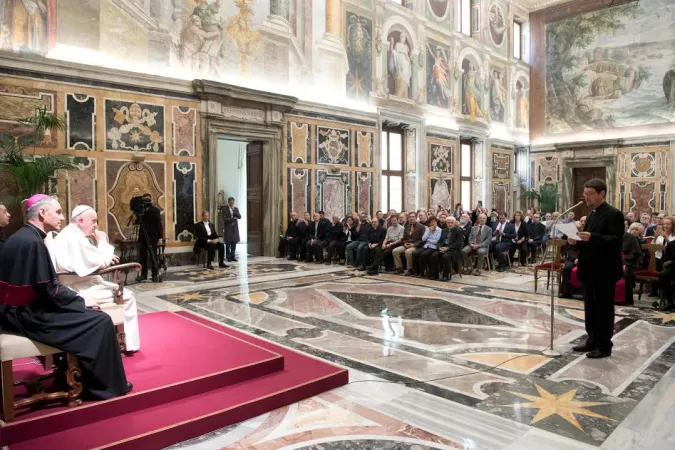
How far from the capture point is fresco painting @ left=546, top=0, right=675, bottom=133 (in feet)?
58.9

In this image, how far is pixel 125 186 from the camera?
401 inches

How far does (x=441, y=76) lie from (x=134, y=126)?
1110 centimetres

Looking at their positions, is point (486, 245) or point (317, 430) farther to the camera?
point (486, 245)

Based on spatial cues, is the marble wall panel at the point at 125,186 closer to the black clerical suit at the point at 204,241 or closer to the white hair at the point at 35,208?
the black clerical suit at the point at 204,241

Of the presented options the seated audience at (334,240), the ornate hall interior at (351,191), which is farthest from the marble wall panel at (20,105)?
the seated audience at (334,240)

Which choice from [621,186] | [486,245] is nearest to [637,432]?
[486,245]

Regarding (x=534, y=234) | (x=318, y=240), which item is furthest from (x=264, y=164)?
(x=534, y=234)

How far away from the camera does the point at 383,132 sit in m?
16.1

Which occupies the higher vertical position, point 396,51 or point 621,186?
point 396,51

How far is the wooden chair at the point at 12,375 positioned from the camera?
3.10 metres

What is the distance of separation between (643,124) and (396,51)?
10.0 meters

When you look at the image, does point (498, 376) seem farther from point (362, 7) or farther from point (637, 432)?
point (362, 7)

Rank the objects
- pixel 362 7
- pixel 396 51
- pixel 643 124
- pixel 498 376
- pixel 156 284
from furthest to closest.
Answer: pixel 643 124 → pixel 396 51 → pixel 362 7 → pixel 156 284 → pixel 498 376

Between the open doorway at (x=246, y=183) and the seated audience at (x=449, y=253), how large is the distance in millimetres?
5213
